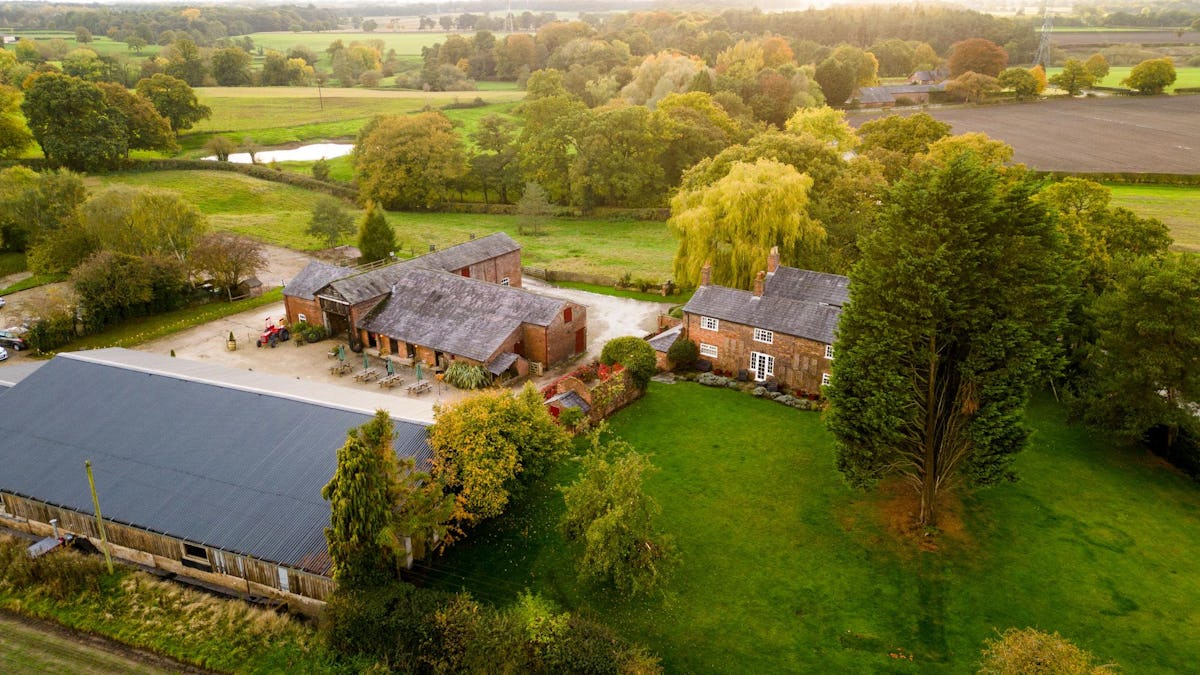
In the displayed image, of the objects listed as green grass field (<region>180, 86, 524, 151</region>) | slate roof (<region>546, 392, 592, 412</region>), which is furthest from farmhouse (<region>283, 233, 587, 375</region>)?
green grass field (<region>180, 86, 524, 151</region>)

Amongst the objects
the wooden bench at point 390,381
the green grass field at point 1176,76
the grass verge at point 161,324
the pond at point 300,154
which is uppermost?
the green grass field at point 1176,76

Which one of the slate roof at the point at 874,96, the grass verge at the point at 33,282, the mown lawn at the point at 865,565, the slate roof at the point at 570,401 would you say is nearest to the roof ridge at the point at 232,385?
the mown lawn at the point at 865,565

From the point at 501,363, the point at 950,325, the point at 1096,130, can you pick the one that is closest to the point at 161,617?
the point at 501,363

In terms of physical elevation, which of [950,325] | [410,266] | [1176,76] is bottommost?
[410,266]

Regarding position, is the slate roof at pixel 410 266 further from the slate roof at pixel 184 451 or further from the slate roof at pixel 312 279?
the slate roof at pixel 184 451

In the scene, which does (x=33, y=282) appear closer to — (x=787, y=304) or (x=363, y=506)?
(x=363, y=506)

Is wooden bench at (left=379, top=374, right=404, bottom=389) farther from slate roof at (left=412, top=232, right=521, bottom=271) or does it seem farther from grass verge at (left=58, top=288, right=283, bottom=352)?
grass verge at (left=58, top=288, right=283, bottom=352)

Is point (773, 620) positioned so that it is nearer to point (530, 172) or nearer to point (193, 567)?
point (193, 567)
